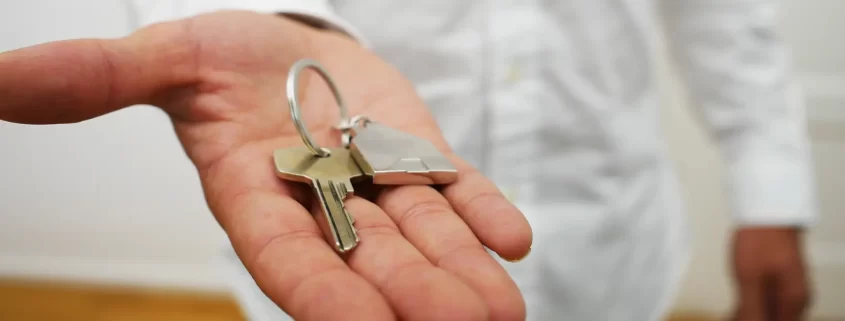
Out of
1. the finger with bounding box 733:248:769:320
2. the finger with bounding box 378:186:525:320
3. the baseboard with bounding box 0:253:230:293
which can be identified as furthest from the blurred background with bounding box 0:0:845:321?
the finger with bounding box 733:248:769:320

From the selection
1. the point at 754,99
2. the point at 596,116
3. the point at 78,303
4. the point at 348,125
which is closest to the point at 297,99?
the point at 348,125

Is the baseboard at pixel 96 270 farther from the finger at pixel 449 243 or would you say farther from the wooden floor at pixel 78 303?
the finger at pixel 449 243

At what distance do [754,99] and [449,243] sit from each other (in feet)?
2.06

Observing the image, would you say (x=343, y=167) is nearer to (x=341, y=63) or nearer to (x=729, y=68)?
(x=341, y=63)

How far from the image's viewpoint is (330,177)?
30 cm

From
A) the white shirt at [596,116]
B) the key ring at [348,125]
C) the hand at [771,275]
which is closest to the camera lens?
the key ring at [348,125]

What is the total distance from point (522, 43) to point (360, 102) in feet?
0.84

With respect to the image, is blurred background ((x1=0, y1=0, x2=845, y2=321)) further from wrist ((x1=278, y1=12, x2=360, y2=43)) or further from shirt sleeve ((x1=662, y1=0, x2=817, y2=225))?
shirt sleeve ((x1=662, y1=0, x2=817, y2=225))

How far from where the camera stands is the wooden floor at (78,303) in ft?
0.90

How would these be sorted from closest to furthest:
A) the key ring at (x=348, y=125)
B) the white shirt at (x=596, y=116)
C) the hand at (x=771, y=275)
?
1. the key ring at (x=348, y=125)
2. the white shirt at (x=596, y=116)
3. the hand at (x=771, y=275)

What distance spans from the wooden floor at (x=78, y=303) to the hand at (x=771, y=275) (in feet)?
2.16

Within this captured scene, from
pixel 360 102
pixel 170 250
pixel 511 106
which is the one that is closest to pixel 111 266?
pixel 170 250

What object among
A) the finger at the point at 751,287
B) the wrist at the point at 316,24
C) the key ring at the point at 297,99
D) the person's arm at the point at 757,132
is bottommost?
the finger at the point at 751,287

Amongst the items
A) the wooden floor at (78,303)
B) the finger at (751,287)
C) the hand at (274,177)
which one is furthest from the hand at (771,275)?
the wooden floor at (78,303)
